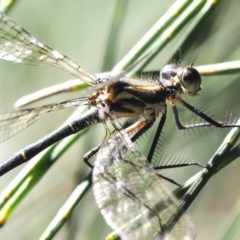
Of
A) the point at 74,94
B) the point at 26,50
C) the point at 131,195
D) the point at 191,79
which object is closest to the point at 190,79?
the point at 191,79

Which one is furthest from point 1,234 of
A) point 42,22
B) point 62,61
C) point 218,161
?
point 218,161

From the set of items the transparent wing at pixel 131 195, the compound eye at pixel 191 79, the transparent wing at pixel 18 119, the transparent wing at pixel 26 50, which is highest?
the transparent wing at pixel 26 50

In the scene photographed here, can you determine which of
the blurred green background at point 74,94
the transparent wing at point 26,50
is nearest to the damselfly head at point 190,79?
the transparent wing at point 26,50

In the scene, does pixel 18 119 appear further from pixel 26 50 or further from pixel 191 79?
pixel 191 79

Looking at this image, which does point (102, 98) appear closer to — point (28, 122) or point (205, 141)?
point (28, 122)

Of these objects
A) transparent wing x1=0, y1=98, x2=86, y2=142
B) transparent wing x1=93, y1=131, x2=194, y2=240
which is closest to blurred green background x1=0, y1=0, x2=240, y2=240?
transparent wing x1=0, y1=98, x2=86, y2=142

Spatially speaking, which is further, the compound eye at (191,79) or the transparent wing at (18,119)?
the transparent wing at (18,119)

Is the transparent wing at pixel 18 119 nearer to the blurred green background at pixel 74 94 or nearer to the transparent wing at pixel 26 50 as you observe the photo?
the transparent wing at pixel 26 50

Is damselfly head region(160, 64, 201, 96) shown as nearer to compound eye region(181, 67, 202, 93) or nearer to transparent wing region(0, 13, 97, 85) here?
compound eye region(181, 67, 202, 93)
